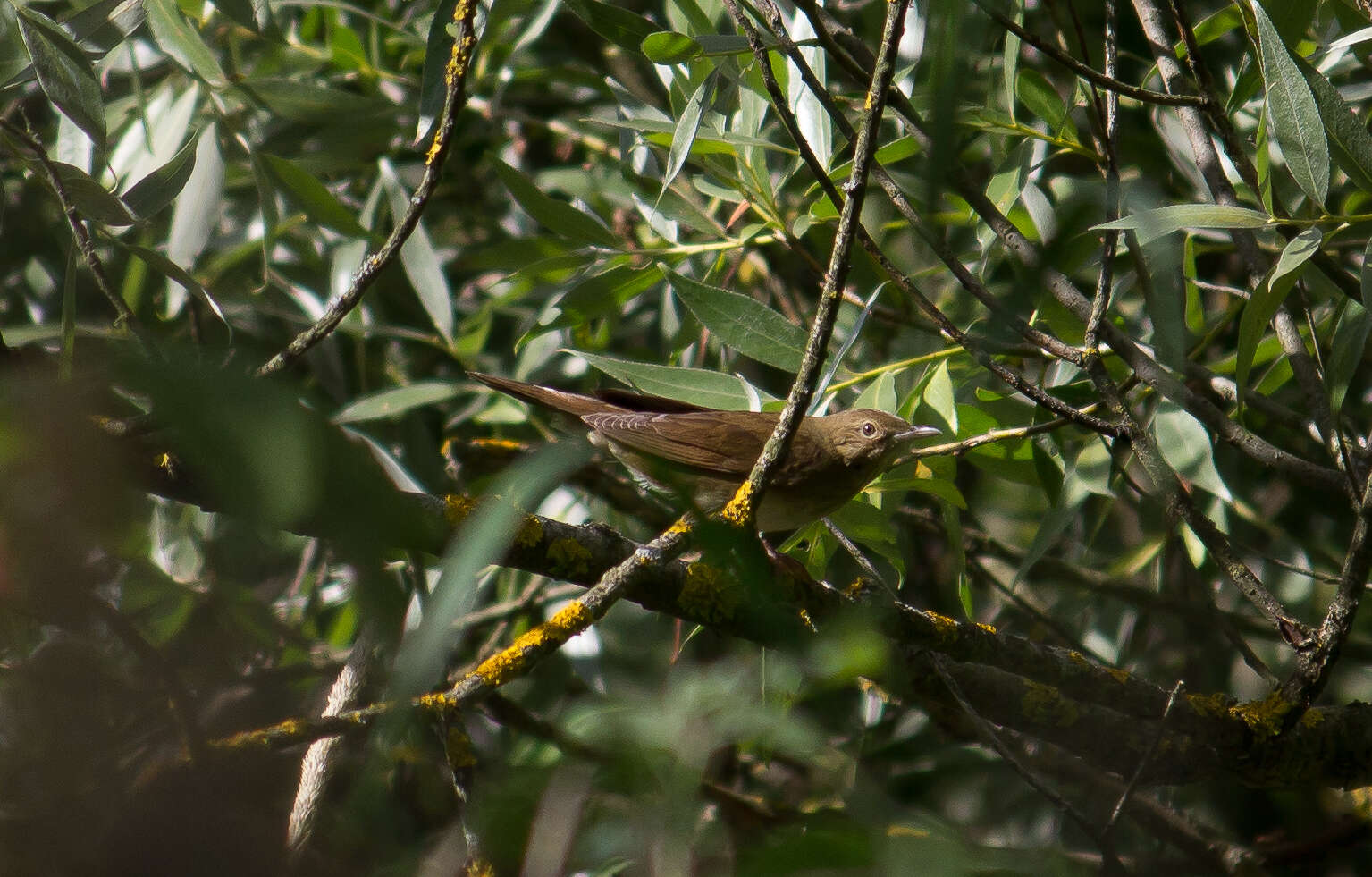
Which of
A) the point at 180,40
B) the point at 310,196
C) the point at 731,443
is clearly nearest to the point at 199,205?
the point at 310,196

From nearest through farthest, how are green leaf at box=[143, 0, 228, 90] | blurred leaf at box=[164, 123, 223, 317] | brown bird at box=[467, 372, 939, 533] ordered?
green leaf at box=[143, 0, 228, 90], brown bird at box=[467, 372, 939, 533], blurred leaf at box=[164, 123, 223, 317]

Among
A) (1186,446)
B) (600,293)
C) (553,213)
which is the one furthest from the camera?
(553,213)

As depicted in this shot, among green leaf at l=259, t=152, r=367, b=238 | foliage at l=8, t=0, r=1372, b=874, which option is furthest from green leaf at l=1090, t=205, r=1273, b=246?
green leaf at l=259, t=152, r=367, b=238

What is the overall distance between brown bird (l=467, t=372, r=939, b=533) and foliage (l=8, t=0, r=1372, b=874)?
0.80 feet

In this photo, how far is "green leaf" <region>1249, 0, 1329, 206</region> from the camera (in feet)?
7.40

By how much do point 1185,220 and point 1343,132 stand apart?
1.38 feet

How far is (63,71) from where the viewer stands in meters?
2.39

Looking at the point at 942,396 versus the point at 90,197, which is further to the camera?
the point at 942,396

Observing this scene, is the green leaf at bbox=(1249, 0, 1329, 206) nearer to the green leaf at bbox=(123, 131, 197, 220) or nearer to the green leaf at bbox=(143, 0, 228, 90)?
the green leaf at bbox=(123, 131, 197, 220)

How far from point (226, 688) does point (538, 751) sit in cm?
193

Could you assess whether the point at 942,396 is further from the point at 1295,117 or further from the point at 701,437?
the point at 701,437

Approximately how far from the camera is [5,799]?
849 mm

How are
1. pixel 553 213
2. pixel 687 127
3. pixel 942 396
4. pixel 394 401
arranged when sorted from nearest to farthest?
1. pixel 687 127
2. pixel 942 396
3. pixel 553 213
4. pixel 394 401

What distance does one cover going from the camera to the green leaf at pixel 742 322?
3.05 meters
